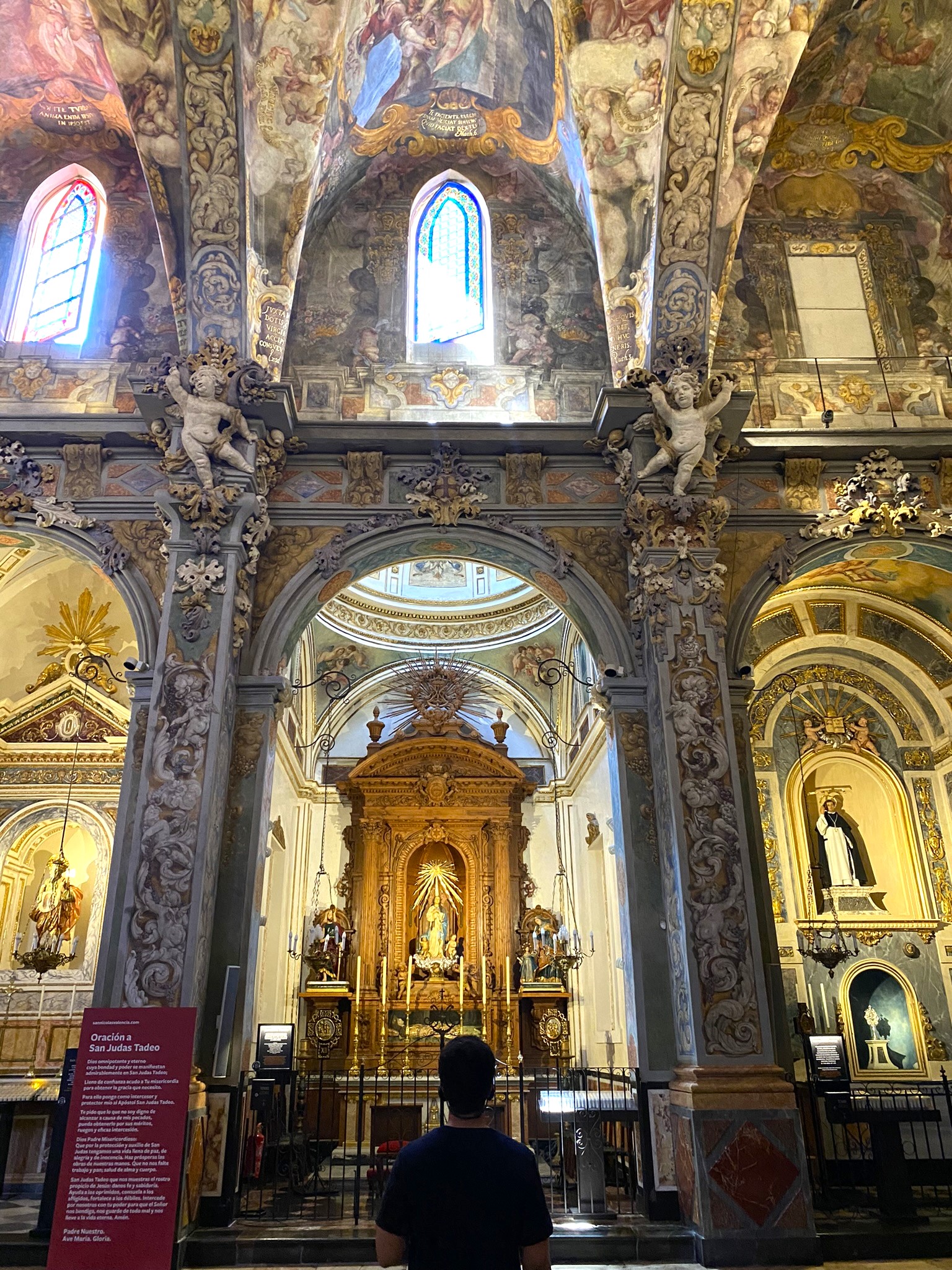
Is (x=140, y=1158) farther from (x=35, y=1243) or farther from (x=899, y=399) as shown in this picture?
(x=899, y=399)

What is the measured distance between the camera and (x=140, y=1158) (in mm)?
5457

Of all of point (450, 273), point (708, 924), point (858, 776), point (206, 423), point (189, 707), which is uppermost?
point (450, 273)

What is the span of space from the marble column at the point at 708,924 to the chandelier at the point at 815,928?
319cm

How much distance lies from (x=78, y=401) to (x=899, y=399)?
8.94 m

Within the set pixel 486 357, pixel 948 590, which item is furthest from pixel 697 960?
pixel 486 357

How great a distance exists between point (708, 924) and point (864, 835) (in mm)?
6115

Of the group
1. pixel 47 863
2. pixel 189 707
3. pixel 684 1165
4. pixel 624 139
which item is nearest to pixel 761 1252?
pixel 684 1165

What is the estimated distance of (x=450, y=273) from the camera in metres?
11.9

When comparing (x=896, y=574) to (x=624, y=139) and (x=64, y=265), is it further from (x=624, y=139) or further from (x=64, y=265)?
(x=64, y=265)

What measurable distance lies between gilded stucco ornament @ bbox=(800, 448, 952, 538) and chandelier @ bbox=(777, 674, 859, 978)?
143 inches

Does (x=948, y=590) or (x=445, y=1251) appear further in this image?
(x=948, y=590)

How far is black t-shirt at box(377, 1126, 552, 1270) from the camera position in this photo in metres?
2.56

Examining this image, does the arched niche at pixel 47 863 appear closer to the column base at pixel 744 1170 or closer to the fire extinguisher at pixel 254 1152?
the fire extinguisher at pixel 254 1152

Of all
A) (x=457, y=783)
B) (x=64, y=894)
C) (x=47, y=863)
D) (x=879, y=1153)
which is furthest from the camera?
(x=457, y=783)
